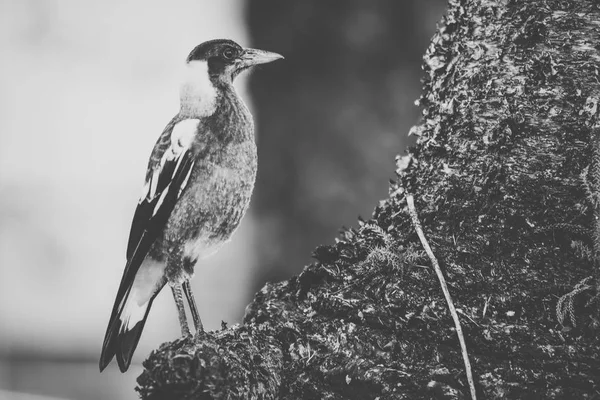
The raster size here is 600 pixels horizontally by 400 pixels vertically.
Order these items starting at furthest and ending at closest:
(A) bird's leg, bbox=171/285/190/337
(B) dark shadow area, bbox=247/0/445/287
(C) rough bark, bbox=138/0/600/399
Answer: (B) dark shadow area, bbox=247/0/445/287 → (A) bird's leg, bbox=171/285/190/337 → (C) rough bark, bbox=138/0/600/399

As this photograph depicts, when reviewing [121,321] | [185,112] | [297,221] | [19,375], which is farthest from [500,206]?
[19,375]

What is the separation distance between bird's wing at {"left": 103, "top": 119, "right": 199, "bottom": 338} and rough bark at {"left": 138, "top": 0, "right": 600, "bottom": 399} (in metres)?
0.26

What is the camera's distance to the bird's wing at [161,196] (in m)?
1.09

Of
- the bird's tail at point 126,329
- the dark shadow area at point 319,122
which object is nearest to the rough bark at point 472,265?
the bird's tail at point 126,329

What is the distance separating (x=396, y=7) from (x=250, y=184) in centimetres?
191

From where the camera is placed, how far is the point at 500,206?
0.94 meters

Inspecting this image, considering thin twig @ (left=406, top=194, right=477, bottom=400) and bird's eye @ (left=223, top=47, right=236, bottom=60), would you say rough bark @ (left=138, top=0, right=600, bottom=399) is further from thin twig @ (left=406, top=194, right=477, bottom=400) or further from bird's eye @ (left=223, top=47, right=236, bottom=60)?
bird's eye @ (left=223, top=47, right=236, bottom=60)

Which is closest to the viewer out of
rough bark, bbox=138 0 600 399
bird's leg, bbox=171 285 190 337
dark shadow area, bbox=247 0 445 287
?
rough bark, bbox=138 0 600 399

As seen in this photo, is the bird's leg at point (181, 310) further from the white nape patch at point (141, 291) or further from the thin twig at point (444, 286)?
the thin twig at point (444, 286)

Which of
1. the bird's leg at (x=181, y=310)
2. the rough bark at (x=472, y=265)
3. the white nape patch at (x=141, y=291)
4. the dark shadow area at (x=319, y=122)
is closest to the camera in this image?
the rough bark at (x=472, y=265)

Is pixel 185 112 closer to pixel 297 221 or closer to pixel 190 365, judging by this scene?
pixel 190 365

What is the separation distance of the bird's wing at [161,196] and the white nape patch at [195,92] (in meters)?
0.04

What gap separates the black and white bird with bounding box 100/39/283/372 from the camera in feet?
3.57

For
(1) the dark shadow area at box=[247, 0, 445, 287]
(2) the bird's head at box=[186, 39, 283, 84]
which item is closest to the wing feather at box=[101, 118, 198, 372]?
→ (2) the bird's head at box=[186, 39, 283, 84]
